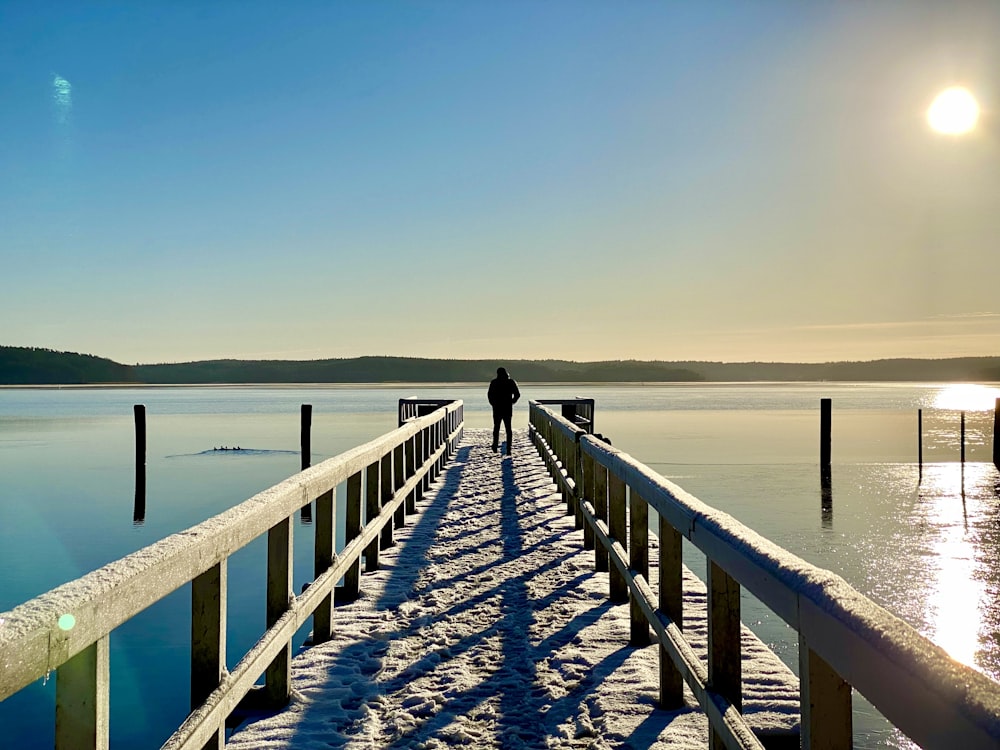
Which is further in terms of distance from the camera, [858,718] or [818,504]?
[818,504]

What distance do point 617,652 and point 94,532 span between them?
15.3 meters

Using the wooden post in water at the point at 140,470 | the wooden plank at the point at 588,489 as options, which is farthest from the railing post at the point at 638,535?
the wooden post in water at the point at 140,470

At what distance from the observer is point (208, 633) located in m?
2.83

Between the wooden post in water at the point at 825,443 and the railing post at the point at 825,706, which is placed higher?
→ the railing post at the point at 825,706

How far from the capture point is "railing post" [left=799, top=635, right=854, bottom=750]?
1.91m

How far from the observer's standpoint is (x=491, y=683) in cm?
436

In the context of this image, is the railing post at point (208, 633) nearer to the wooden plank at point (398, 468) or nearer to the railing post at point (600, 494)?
the railing post at point (600, 494)

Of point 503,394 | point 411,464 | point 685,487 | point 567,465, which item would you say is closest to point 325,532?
point 411,464

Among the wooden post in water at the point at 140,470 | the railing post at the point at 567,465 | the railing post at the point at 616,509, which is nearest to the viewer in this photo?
the railing post at the point at 616,509

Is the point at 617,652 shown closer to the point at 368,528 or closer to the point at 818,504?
the point at 368,528

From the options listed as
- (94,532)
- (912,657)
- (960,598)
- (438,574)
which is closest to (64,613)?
(912,657)

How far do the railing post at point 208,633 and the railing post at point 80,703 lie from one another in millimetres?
900

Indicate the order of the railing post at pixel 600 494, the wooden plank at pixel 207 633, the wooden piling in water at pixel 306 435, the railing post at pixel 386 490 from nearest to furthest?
→ the wooden plank at pixel 207 633, the railing post at pixel 600 494, the railing post at pixel 386 490, the wooden piling in water at pixel 306 435

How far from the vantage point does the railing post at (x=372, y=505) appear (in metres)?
6.67
